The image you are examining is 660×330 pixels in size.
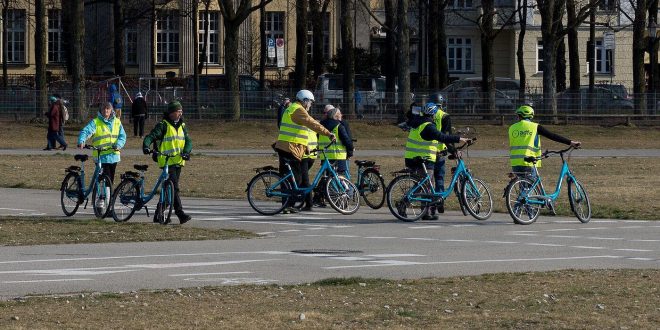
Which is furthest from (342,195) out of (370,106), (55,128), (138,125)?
(370,106)

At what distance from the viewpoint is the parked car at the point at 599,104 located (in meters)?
57.9

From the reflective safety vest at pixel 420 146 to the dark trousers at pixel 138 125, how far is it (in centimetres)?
2967

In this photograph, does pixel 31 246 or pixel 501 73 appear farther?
pixel 501 73

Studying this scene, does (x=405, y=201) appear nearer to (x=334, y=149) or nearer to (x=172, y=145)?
(x=334, y=149)

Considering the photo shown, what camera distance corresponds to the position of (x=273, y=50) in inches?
2502

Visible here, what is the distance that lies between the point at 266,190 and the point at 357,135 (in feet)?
103

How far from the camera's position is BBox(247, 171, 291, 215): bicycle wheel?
74.7ft

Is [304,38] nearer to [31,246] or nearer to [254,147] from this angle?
[254,147]

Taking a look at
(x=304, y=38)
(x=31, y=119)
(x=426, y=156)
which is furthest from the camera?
(x=304, y=38)

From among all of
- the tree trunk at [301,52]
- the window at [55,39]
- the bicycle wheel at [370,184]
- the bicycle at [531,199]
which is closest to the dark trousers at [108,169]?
the bicycle wheel at [370,184]

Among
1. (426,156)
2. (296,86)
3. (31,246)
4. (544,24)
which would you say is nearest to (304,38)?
(296,86)

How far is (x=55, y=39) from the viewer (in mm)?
83125

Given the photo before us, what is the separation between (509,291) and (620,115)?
45.9 metres

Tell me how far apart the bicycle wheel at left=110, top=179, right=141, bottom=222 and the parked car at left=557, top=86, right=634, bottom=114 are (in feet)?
126
